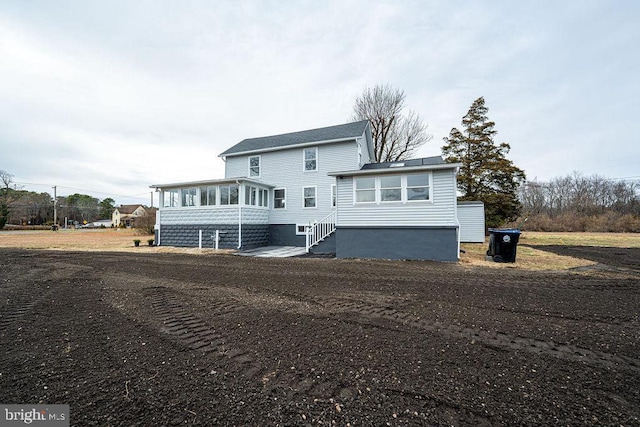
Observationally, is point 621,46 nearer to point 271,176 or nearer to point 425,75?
point 425,75

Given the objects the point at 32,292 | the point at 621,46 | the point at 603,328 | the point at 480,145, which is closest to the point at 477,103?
the point at 480,145

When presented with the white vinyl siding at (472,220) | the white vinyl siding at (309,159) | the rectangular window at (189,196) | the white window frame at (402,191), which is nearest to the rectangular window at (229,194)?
the rectangular window at (189,196)

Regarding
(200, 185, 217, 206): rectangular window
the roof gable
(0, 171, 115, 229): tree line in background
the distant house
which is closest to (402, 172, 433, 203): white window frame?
(200, 185, 217, 206): rectangular window

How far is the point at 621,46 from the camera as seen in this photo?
11.0 metres

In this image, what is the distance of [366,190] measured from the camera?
36.1 feet

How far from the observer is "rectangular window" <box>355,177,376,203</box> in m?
10.9

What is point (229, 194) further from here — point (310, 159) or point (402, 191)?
point (402, 191)

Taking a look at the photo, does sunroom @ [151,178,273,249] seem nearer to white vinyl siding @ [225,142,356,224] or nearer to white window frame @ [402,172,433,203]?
white vinyl siding @ [225,142,356,224]

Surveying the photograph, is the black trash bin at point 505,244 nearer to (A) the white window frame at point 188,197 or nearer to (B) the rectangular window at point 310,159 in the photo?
(B) the rectangular window at point 310,159

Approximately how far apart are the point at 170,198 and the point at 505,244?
1677 cm

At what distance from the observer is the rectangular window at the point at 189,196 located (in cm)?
1486

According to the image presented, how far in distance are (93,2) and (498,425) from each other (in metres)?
14.7

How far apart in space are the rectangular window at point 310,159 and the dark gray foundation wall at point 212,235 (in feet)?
14.4

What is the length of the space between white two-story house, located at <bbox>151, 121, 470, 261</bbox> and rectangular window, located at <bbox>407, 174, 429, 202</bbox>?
0.12 ft
